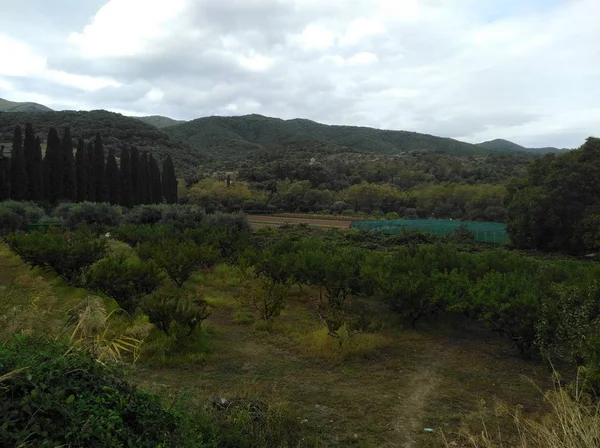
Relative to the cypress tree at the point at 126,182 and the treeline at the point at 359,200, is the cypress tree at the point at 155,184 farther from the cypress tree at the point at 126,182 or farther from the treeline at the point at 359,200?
the treeline at the point at 359,200

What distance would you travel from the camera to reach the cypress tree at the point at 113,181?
4034 centimetres

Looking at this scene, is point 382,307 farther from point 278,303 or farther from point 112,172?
point 112,172

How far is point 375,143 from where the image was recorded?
119188 millimetres

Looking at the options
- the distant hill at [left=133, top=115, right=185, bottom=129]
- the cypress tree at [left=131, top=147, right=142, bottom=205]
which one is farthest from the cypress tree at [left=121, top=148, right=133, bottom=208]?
the distant hill at [left=133, top=115, right=185, bottom=129]

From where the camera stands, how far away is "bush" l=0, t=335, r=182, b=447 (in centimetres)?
262

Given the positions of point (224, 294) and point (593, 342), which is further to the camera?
point (224, 294)

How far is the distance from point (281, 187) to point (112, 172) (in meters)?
24.5

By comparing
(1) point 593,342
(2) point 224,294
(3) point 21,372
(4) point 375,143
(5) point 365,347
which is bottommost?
(2) point 224,294

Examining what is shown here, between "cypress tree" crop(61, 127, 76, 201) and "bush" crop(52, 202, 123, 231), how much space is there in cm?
683

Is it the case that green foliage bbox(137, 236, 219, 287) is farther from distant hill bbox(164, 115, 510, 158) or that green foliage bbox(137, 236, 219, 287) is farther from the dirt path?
distant hill bbox(164, 115, 510, 158)

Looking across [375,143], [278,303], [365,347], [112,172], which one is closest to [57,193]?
[112,172]

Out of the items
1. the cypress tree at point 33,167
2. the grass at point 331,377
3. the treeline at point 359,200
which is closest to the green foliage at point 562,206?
the treeline at point 359,200

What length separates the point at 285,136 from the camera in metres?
121

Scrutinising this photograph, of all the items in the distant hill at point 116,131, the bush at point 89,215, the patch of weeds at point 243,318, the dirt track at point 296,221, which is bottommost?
the dirt track at point 296,221
